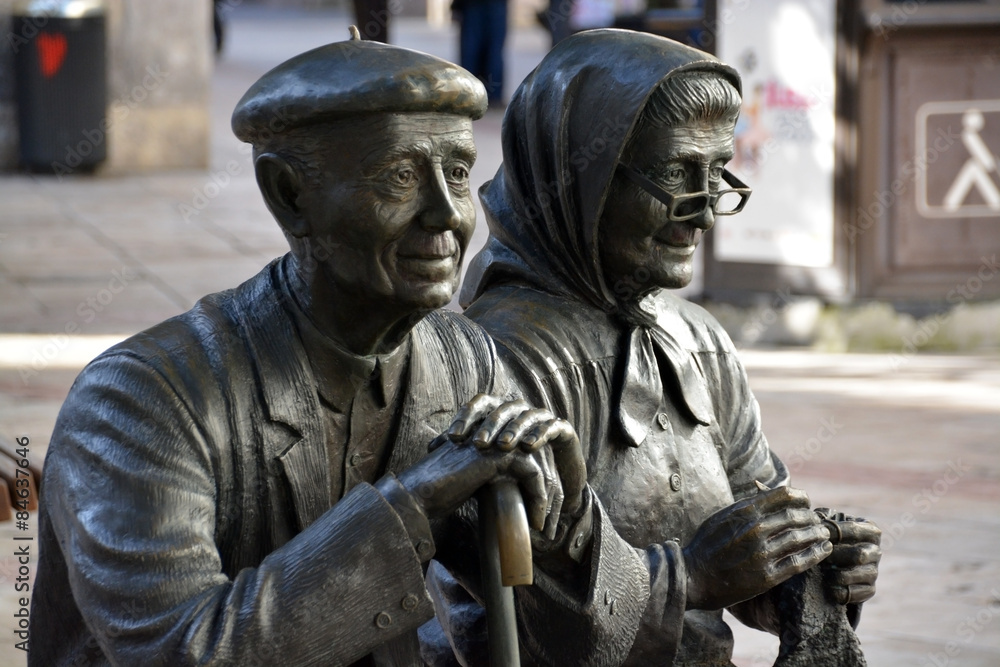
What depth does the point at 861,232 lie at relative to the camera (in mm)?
8781

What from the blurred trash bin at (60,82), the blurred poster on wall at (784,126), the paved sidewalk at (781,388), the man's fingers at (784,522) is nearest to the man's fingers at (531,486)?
the man's fingers at (784,522)

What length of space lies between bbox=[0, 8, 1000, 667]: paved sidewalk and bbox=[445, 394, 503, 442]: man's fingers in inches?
98.2

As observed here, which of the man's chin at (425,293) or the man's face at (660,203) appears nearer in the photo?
the man's chin at (425,293)

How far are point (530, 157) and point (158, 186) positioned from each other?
32.2 feet

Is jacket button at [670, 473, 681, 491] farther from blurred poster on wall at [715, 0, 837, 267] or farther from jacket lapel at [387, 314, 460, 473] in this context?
blurred poster on wall at [715, 0, 837, 267]

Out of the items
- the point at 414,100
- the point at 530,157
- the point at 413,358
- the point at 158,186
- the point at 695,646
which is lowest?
the point at 158,186

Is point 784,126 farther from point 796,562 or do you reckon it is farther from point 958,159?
point 796,562

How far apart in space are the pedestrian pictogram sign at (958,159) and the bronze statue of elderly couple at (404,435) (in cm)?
645

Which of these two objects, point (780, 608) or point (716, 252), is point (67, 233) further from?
point (780, 608)

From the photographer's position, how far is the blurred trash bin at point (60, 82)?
11.9 metres

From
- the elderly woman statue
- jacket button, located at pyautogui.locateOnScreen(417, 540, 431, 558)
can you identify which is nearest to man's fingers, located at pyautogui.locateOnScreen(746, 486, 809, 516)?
the elderly woman statue

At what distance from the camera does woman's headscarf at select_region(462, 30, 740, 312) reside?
258 centimetres

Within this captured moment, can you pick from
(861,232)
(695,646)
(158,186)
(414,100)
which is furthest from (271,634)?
(158,186)

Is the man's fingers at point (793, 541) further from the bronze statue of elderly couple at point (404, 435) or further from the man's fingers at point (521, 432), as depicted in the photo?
the man's fingers at point (521, 432)
